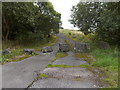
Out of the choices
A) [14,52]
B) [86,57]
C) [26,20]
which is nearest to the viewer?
[86,57]

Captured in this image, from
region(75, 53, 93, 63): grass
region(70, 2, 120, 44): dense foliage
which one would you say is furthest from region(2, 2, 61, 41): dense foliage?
region(75, 53, 93, 63): grass

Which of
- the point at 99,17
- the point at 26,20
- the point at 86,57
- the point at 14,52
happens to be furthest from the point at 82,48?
the point at 26,20

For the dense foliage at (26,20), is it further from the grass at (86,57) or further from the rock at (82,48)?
the grass at (86,57)

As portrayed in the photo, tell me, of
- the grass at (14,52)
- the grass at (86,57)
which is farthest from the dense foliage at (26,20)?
the grass at (86,57)

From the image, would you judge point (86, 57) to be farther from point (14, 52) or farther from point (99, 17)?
point (14, 52)

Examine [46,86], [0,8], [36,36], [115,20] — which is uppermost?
[0,8]

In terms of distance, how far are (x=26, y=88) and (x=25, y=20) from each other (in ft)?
26.9

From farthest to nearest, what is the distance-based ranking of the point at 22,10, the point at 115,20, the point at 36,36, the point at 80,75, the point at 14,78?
the point at 36,36, the point at 22,10, the point at 115,20, the point at 80,75, the point at 14,78

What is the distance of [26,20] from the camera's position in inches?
400

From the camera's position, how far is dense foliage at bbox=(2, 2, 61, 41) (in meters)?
9.45

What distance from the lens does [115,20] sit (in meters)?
7.28

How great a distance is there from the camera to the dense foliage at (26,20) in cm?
945

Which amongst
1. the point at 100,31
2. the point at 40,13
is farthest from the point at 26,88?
the point at 40,13

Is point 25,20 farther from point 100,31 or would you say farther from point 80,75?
point 80,75
